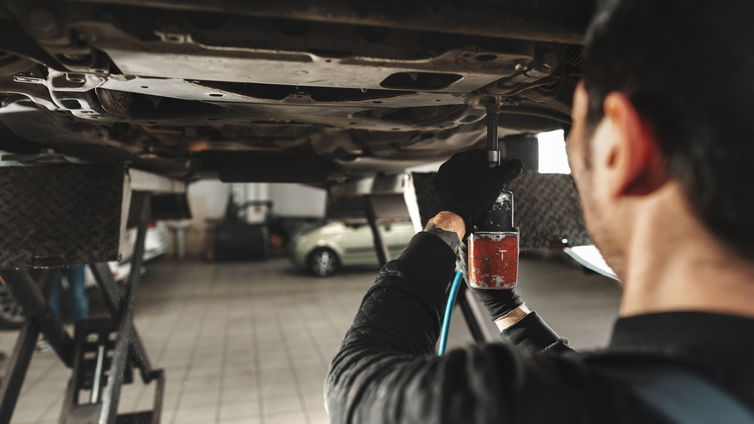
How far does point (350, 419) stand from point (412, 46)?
1.97 feet

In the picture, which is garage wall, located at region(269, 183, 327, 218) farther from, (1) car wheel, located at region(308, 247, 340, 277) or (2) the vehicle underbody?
(2) the vehicle underbody

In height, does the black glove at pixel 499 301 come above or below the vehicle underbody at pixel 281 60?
below

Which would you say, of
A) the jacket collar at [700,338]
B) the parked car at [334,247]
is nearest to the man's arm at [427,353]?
the jacket collar at [700,338]

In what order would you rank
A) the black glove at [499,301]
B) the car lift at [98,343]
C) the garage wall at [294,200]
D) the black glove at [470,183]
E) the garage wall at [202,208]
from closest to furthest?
the black glove at [470,183] < the black glove at [499,301] < the car lift at [98,343] < the garage wall at [202,208] < the garage wall at [294,200]

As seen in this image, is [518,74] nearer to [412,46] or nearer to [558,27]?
[558,27]

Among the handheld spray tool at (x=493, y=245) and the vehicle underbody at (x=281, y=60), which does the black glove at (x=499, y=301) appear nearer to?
the handheld spray tool at (x=493, y=245)

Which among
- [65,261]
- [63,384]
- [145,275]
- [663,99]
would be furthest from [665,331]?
[145,275]

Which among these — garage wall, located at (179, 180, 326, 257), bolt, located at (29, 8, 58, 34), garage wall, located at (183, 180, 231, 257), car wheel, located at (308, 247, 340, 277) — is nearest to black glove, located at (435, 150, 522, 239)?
→ bolt, located at (29, 8, 58, 34)

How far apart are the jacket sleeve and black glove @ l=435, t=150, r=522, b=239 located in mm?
140

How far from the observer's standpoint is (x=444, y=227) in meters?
0.91

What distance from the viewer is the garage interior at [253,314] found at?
108 inches

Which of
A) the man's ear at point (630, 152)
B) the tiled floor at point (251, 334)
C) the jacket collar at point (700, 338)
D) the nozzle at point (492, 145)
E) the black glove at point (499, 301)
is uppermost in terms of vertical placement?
the nozzle at point (492, 145)

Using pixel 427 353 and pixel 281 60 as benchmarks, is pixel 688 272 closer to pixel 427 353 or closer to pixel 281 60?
pixel 427 353

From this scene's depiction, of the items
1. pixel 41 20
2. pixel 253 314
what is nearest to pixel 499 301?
pixel 41 20
